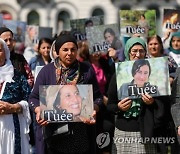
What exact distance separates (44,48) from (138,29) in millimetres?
1306

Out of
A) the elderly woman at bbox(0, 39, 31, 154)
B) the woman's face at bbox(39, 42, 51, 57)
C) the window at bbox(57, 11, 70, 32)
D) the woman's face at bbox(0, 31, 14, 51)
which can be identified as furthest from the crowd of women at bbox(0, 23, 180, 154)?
the window at bbox(57, 11, 70, 32)

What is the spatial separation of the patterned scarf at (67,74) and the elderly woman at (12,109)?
33cm

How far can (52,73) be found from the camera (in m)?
3.83

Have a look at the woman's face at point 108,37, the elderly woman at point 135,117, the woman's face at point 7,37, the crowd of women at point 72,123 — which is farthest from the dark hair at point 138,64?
the woman's face at point 108,37

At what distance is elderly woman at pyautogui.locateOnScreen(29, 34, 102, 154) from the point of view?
12.3ft

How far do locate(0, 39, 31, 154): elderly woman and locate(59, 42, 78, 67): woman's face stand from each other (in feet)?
1.43

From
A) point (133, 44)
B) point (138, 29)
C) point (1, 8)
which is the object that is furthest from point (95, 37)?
point (1, 8)

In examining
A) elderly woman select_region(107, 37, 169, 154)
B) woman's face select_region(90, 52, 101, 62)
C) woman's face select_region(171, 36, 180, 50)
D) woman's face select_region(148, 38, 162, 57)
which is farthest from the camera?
woman's face select_region(90, 52, 101, 62)

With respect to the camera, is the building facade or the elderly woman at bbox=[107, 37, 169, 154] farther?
the building facade

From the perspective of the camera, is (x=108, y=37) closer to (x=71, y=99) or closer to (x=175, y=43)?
(x=175, y=43)

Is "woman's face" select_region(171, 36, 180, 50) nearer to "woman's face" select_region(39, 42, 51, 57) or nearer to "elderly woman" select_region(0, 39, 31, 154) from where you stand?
"woman's face" select_region(39, 42, 51, 57)

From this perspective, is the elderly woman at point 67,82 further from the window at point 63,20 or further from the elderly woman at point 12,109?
the window at point 63,20

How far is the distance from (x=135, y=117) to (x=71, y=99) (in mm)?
638

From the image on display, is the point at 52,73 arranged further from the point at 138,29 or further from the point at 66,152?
the point at 138,29
